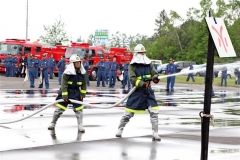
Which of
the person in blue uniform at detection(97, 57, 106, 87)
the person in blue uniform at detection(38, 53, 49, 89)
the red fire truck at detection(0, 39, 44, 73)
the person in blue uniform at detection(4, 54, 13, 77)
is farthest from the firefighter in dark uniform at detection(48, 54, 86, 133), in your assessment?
the red fire truck at detection(0, 39, 44, 73)

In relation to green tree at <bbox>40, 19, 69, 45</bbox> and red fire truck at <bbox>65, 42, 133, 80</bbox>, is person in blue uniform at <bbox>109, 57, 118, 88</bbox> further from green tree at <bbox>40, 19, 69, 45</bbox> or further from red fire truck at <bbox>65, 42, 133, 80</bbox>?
green tree at <bbox>40, 19, 69, 45</bbox>

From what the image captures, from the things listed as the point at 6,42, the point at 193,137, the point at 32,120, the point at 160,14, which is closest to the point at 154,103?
the point at 193,137

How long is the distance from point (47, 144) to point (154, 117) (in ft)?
7.05

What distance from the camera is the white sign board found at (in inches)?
254

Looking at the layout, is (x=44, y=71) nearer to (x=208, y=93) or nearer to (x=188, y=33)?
(x=208, y=93)

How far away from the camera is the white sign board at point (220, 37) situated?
644cm

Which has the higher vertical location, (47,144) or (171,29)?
(171,29)

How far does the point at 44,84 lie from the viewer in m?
32.9

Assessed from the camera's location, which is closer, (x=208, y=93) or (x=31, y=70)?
(x=208, y=93)

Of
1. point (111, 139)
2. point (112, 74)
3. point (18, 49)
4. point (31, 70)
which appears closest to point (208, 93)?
point (111, 139)

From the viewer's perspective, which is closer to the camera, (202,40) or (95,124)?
(95,124)

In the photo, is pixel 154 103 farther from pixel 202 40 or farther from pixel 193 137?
pixel 202 40

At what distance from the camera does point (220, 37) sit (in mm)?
6531

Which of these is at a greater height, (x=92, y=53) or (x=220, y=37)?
(x=92, y=53)
